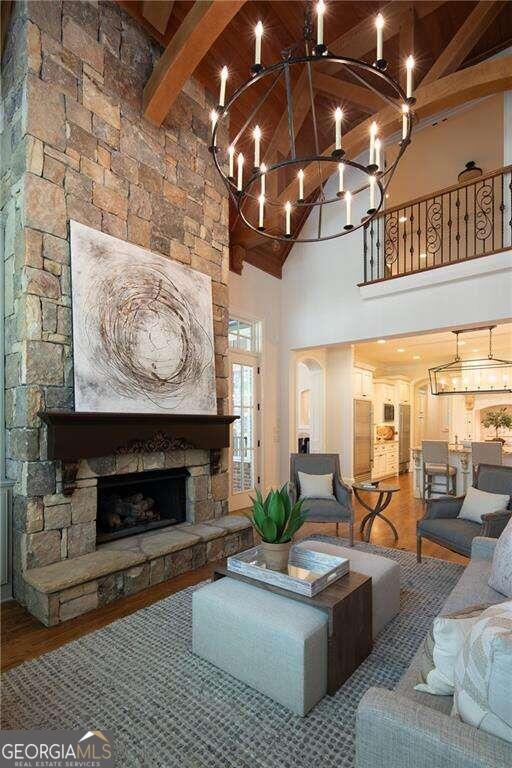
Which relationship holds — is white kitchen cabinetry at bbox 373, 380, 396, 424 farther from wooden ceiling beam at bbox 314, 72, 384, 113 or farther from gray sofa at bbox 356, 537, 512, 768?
gray sofa at bbox 356, 537, 512, 768

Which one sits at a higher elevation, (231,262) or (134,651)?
(231,262)

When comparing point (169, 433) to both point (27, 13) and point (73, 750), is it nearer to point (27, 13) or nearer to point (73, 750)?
point (73, 750)

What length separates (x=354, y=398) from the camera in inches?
293

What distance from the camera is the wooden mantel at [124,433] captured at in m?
2.98

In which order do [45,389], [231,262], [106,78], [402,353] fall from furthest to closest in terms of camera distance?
[402,353]
[231,262]
[106,78]
[45,389]

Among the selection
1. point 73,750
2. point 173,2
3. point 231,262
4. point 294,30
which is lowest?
point 73,750

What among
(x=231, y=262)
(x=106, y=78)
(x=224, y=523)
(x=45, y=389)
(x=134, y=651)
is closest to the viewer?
(x=134, y=651)

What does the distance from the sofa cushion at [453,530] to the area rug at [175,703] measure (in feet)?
2.66

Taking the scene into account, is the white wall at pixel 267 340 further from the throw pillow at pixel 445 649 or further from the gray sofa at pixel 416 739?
the gray sofa at pixel 416 739

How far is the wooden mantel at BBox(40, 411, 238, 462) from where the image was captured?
2.98 metres

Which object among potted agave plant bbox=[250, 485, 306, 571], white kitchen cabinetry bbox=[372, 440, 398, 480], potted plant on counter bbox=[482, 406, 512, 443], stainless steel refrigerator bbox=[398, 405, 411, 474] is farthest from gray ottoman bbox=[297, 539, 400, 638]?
stainless steel refrigerator bbox=[398, 405, 411, 474]

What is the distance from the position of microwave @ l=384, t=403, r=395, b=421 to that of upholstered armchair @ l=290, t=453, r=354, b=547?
4.62m

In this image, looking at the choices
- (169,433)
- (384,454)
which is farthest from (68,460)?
(384,454)

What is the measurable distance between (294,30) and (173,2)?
1320 mm
